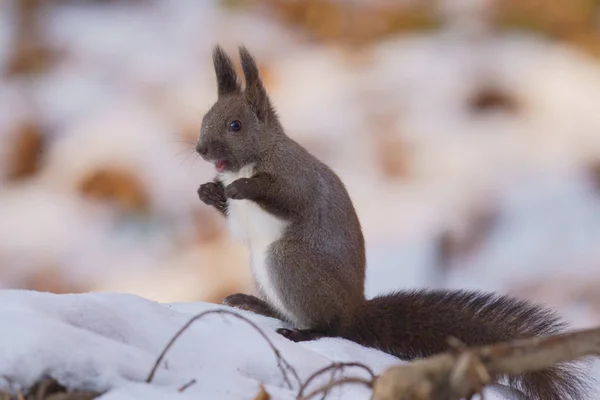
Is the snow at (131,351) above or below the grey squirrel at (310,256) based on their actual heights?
below

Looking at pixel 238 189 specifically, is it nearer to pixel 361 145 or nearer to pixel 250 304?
pixel 250 304

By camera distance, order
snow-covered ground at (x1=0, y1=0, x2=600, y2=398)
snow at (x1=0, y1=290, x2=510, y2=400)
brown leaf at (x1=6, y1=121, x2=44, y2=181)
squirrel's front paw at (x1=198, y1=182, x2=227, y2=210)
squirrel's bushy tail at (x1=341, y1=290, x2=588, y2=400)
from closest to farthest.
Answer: snow at (x1=0, y1=290, x2=510, y2=400)
squirrel's bushy tail at (x1=341, y1=290, x2=588, y2=400)
squirrel's front paw at (x1=198, y1=182, x2=227, y2=210)
snow-covered ground at (x1=0, y1=0, x2=600, y2=398)
brown leaf at (x1=6, y1=121, x2=44, y2=181)

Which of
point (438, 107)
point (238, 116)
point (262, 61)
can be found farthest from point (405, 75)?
point (238, 116)

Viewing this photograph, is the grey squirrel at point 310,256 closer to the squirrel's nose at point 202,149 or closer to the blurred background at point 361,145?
the squirrel's nose at point 202,149

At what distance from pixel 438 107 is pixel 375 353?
1.92 meters

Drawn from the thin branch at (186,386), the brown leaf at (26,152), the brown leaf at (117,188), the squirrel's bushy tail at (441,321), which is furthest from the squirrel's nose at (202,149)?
the brown leaf at (26,152)

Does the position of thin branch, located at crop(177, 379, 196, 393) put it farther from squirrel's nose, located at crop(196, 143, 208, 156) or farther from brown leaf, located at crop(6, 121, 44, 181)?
brown leaf, located at crop(6, 121, 44, 181)

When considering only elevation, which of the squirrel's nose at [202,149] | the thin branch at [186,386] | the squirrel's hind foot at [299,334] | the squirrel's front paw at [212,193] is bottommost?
the thin branch at [186,386]

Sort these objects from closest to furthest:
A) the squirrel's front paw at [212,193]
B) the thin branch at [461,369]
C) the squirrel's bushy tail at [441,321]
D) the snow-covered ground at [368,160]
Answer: the thin branch at [461,369], the squirrel's bushy tail at [441,321], the squirrel's front paw at [212,193], the snow-covered ground at [368,160]

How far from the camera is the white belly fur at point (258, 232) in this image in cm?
194

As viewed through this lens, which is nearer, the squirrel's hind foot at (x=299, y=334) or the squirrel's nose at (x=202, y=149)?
the squirrel's hind foot at (x=299, y=334)

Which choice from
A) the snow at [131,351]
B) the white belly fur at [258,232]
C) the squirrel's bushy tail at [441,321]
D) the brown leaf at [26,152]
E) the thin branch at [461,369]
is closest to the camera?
the thin branch at [461,369]

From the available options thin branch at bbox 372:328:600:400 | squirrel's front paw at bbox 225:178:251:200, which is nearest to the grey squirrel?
squirrel's front paw at bbox 225:178:251:200

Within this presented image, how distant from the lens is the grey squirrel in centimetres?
186
